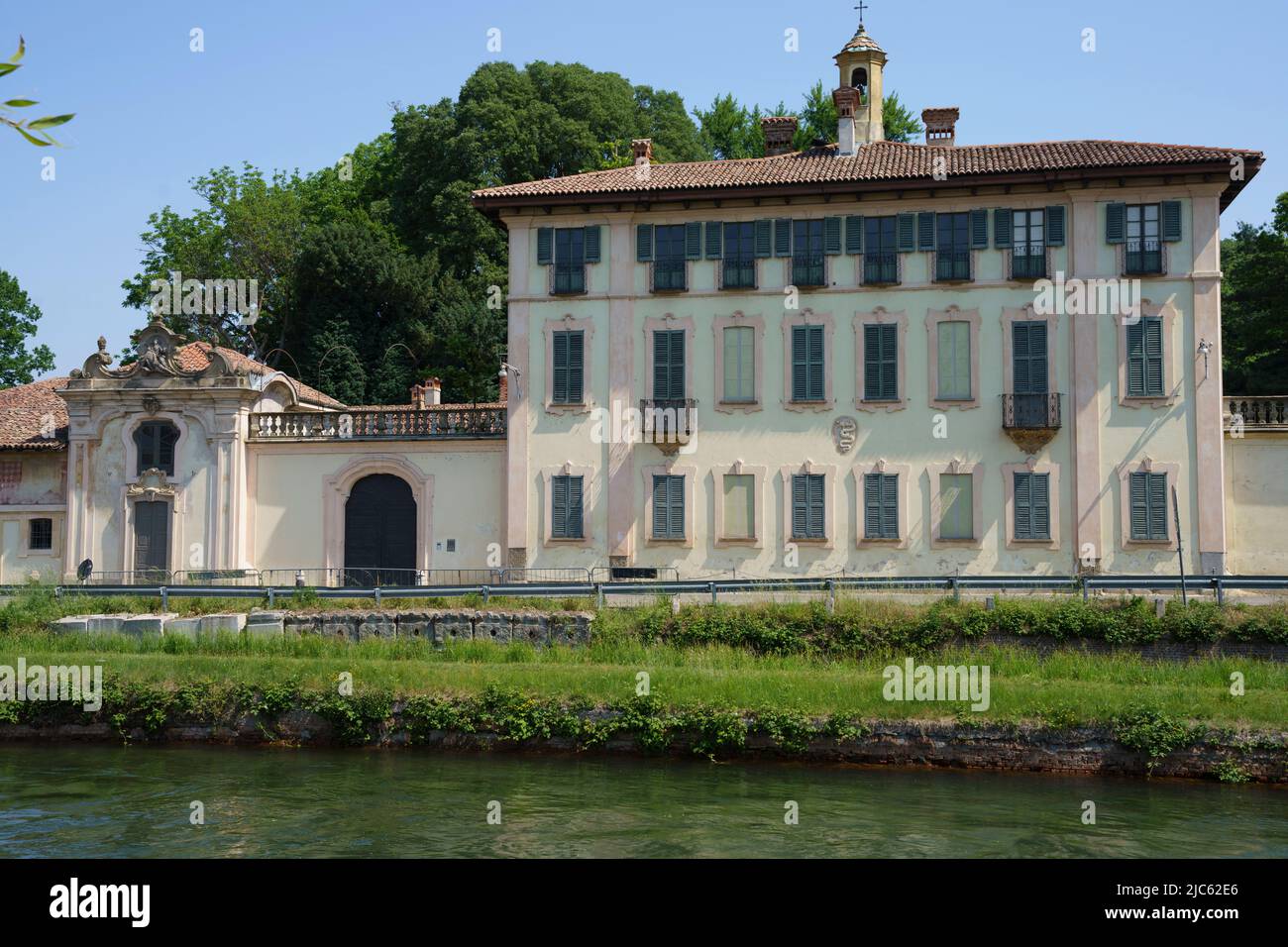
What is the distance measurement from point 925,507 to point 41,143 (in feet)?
102

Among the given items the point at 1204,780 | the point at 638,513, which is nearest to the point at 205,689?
the point at 638,513

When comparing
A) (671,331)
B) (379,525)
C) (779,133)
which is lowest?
(379,525)

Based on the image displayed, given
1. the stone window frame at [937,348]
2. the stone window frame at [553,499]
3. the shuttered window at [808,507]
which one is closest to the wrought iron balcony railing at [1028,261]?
the stone window frame at [937,348]

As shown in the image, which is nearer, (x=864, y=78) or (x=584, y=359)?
(x=584, y=359)

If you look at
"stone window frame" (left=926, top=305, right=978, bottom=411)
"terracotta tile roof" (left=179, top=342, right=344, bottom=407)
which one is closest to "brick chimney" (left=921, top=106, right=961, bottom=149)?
"stone window frame" (left=926, top=305, right=978, bottom=411)

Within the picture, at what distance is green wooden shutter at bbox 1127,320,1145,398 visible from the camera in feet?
111

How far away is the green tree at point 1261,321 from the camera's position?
4428cm

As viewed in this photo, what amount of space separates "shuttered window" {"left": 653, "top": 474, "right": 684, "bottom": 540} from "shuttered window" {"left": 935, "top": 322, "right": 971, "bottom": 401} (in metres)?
7.22

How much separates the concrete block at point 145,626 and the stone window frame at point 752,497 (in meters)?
13.7

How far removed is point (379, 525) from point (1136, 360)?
20395mm

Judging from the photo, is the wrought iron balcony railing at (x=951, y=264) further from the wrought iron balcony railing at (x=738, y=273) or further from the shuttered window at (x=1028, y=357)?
the wrought iron balcony railing at (x=738, y=273)

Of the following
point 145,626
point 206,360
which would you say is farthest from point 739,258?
point 145,626

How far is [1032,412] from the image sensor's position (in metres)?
33.8

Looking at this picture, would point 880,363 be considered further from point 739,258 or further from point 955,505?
point 739,258
